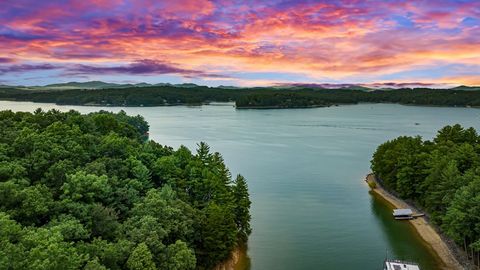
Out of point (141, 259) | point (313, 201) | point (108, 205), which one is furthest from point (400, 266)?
point (313, 201)

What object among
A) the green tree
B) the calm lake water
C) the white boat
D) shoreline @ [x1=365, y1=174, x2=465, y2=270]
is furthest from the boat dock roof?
the green tree

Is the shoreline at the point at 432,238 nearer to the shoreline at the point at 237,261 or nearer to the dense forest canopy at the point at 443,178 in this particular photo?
the dense forest canopy at the point at 443,178

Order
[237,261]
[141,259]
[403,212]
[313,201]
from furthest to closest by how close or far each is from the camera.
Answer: [313,201] → [403,212] → [237,261] → [141,259]

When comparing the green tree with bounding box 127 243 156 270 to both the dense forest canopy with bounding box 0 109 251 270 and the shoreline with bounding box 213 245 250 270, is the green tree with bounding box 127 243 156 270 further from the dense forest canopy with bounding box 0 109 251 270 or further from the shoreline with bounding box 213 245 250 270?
the shoreline with bounding box 213 245 250 270

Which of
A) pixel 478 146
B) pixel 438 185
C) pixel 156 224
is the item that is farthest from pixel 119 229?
pixel 478 146

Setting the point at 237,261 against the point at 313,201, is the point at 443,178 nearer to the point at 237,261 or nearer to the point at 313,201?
the point at 313,201

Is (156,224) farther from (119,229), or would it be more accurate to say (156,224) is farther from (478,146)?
(478,146)
